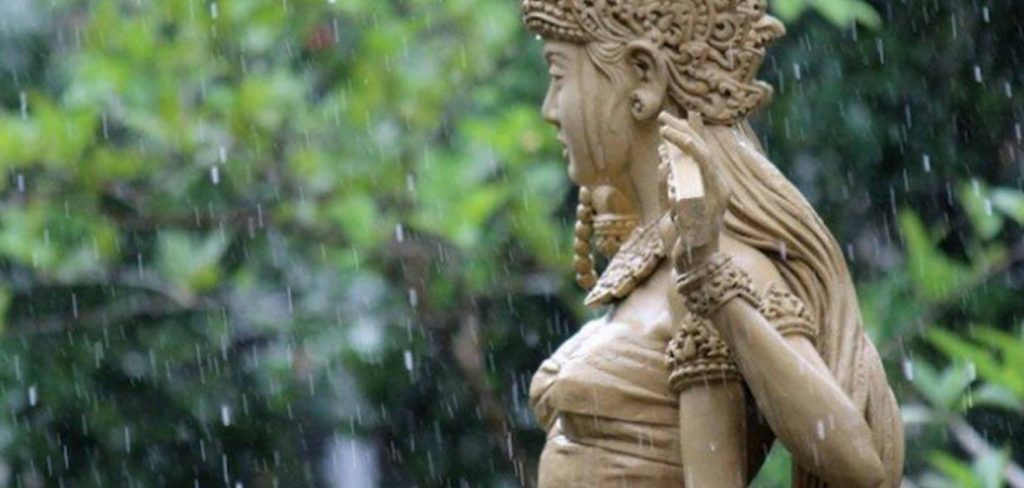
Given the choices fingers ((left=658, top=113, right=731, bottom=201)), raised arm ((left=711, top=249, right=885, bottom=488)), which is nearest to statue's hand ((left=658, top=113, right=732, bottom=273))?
fingers ((left=658, top=113, right=731, bottom=201))

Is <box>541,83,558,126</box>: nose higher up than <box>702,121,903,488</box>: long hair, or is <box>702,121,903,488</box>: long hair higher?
<box>541,83,558,126</box>: nose

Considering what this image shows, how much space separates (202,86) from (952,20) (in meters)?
2.14

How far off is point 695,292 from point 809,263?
1.07 feet

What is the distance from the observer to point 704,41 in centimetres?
679

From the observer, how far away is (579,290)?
1059 cm

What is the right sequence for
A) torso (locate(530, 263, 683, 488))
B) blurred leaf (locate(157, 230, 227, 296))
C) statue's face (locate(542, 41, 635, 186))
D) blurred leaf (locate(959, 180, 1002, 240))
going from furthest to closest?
1. blurred leaf (locate(157, 230, 227, 296))
2. blurred leaf (locate(959, 180, 1002, 240))
3. statue's face (locate(542, 41, 635, 186))
4. torso (locate(530, 263, 683, 488))

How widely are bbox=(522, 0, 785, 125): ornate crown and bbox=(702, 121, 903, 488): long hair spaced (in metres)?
0.06

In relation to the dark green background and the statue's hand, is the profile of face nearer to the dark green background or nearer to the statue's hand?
the statue's hand

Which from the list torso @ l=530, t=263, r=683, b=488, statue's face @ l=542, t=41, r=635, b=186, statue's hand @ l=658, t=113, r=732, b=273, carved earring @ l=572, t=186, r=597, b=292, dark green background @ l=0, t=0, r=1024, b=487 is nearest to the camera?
statue's hand @ l=658, t=113, r=732, b=273

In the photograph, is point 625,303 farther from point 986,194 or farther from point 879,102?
point 879,102

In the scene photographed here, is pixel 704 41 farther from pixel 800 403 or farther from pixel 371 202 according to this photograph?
pixel 371 202

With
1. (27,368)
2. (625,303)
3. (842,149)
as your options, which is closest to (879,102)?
(842,149)

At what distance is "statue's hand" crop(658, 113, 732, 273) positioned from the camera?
6391 mm

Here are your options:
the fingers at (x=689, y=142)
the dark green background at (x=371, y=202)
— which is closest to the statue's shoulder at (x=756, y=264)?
the fingers at (x=689, y=142)
